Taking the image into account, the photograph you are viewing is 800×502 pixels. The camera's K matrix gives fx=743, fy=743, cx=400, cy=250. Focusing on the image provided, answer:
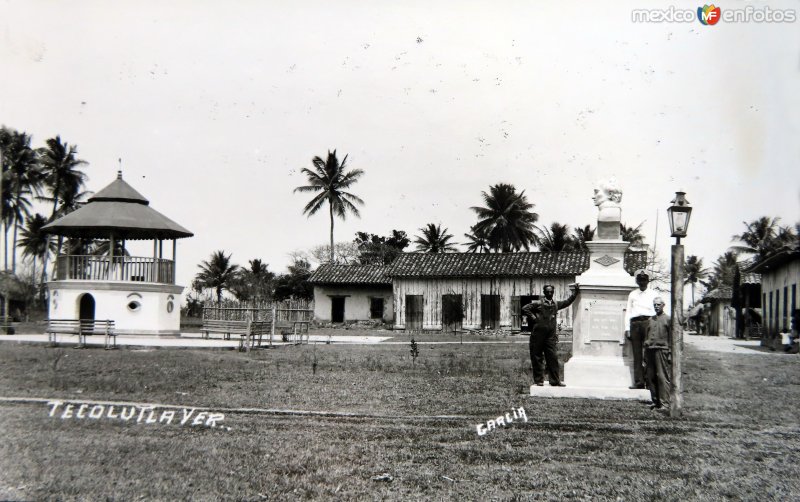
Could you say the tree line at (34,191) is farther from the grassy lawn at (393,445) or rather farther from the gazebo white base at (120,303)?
the grassy lawn at (393,445)

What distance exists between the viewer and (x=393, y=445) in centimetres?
638

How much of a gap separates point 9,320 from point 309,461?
22573 millimetres

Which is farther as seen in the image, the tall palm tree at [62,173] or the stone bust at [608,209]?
the tall palm tree at [62,173]

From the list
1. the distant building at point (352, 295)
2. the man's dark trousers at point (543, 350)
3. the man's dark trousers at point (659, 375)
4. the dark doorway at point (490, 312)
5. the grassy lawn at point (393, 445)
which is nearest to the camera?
the grassy lawn at point (393, 445)

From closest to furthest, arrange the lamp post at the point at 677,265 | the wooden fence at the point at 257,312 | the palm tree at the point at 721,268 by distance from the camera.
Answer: the lamp post at the point at 677,265, the wooden fence at the point at 257,312, the palm tree at the point at 721,268

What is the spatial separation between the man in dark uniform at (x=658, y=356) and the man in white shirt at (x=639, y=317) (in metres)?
0.42

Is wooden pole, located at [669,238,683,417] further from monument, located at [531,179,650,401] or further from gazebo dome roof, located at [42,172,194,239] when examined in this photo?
gazebo dome roof, located at [42,172,194,239]

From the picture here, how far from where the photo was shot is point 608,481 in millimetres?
5258

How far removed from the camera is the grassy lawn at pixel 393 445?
5023mm

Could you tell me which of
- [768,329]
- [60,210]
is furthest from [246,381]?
[60,210]

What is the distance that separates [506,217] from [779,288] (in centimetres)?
2514

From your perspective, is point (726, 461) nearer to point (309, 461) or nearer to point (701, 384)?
point (309, 461)

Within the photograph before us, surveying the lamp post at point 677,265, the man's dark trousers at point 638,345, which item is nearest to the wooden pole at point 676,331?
the lamp post at point 677,265

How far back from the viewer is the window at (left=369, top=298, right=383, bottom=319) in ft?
140
